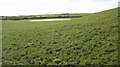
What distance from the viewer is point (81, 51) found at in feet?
82.2

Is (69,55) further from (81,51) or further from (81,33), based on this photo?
(81,33)

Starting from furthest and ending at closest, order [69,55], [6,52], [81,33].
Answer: [81,33]
[6,52]
[69,55]

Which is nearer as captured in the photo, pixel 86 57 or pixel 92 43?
pixel 86 57

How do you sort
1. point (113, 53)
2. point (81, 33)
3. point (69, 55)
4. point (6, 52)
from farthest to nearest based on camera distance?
point (81, 33), point (6, 52), point (69, 55), point (113, 53)

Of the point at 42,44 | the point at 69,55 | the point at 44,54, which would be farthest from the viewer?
the point at 42,44

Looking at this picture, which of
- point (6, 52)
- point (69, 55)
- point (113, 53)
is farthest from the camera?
point (6, 52)

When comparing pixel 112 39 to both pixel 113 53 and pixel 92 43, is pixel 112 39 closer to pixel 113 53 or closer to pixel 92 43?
pixel 92 43

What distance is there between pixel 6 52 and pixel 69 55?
9.07 metres

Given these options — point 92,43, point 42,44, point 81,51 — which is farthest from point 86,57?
point 42,44

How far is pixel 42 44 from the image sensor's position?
31641mm

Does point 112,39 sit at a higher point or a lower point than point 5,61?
higher

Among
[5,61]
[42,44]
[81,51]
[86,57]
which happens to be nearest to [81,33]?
[42,44]

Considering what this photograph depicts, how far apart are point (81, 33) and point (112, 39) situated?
298 inches

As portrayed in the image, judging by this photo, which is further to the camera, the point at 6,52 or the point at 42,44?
the point at 42,44
